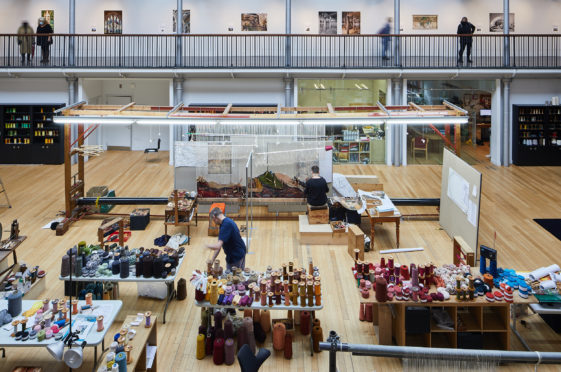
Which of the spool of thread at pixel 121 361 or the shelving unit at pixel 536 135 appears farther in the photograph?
the shelving unit at pixel 536 135

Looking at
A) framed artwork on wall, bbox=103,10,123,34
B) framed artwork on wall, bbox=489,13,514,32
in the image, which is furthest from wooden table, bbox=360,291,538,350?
framed artwork on wall, bbox=103,10,123,34

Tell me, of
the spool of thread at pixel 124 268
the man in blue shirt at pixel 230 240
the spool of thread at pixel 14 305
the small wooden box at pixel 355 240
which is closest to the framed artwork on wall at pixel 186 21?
the small wooden box at pixel 355 240

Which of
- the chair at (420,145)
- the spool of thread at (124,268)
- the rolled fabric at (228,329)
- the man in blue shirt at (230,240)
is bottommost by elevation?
the rolled fabric at (228,329)

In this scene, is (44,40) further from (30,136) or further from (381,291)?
(381,291)

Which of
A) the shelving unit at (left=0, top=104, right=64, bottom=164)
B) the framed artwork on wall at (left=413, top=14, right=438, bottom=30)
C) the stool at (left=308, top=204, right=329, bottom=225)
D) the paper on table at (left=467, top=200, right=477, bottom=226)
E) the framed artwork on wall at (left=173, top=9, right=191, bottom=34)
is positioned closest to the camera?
the paper on table at (left=467, top=200, right=477, bottom=226)

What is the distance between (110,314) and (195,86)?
44.6ft

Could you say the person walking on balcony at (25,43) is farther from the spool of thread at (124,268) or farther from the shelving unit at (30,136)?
the spool of thread at (124,268)

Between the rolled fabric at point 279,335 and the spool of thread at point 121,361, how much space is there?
2.06m

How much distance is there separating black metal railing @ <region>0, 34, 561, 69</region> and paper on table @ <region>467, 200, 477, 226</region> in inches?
371

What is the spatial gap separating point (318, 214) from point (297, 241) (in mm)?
680

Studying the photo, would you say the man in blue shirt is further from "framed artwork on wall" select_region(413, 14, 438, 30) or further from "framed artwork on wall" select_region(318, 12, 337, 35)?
"framed artwork on wall" select_region(413, 14, 438, 30)

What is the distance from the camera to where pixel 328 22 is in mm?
20000

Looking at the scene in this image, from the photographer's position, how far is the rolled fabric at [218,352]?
7121 mm

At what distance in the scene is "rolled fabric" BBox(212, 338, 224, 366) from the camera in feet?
23.4
